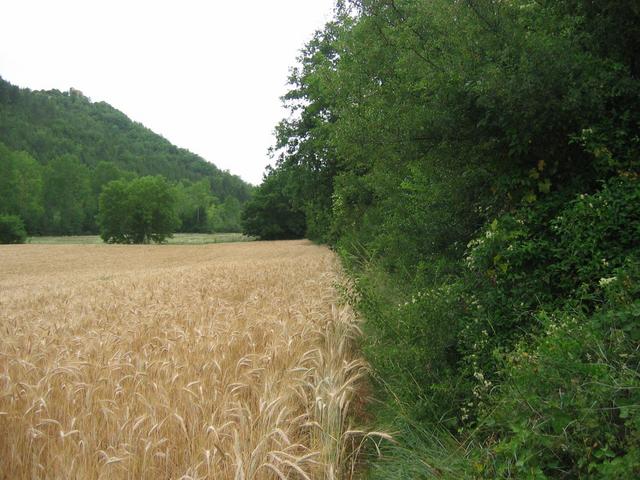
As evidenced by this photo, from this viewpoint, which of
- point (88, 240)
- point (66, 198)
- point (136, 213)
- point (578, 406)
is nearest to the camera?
point (578, 406)

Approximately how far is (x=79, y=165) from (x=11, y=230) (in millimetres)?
36756

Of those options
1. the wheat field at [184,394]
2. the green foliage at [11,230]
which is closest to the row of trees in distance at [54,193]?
the green foliage at [11,230]

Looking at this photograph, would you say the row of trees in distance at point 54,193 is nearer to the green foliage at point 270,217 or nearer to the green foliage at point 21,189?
the green foliage at point 21,189

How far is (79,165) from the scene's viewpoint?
88938 mm

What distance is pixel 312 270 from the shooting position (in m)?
11.3

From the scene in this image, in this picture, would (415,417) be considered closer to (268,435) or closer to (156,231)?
(268,435)

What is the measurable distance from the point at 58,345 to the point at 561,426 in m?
4.69

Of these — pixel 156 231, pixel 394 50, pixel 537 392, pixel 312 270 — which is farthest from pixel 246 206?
pixel 537 392

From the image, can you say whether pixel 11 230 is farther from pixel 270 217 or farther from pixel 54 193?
pixel 270 217

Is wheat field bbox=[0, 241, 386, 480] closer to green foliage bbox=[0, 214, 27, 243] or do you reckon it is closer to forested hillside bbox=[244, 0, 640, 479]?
forested hillside bbox=[244, 0, 640, 479]

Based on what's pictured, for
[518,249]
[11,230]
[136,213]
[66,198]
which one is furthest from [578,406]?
[66,198]

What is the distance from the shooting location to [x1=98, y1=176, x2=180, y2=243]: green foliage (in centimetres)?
6869

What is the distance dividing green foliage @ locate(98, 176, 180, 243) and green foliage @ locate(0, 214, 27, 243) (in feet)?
40.9

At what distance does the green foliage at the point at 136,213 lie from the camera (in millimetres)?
68688
